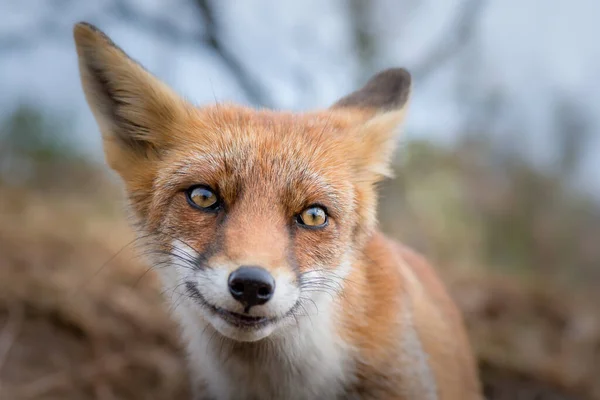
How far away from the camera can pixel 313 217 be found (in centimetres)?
227

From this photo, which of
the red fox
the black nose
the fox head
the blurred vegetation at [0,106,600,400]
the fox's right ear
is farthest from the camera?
the blurred vegetation at [0,106,600,400]

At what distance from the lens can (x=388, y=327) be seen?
261 centimetres

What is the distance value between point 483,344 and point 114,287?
139 inches

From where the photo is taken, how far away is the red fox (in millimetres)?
2086

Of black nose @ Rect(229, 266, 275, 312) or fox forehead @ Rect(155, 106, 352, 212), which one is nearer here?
black nose @ Rect(229, 266, 275, 312)

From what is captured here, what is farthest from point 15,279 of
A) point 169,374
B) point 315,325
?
point 315,325

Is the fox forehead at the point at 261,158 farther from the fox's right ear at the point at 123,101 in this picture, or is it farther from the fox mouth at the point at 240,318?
the fox mouth at the point at 240,318

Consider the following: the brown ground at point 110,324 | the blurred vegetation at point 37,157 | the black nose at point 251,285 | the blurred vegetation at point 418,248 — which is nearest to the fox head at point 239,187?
the black nose at point 251,285

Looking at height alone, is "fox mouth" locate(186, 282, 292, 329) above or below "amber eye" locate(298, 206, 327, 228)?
below

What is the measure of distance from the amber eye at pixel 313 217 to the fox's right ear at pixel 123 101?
2.55 feet

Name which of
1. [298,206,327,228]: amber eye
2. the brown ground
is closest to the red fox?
[298,206,327,228]: amber eye

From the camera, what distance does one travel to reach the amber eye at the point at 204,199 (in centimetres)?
222

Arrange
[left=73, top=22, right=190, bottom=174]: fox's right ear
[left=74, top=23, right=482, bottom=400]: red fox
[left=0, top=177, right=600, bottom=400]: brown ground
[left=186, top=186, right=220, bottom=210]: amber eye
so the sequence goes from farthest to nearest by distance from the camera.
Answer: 1. [left=0, top=177, right=600, bottom=400]: brown ground
2. [left=73, top=22, right=190, bottom=174]: fox's right ear
3. [left=186, top=186, right=220, bottom=210]: amber eye
4. [left=74, top=23, right=482, bottom=400]: red fox

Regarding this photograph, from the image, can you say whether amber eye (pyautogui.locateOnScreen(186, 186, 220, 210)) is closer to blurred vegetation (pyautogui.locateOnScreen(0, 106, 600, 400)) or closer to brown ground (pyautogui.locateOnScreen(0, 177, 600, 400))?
blurred vegetation (pyautogui.locateOnScreen(0, 106, 600, 400))
